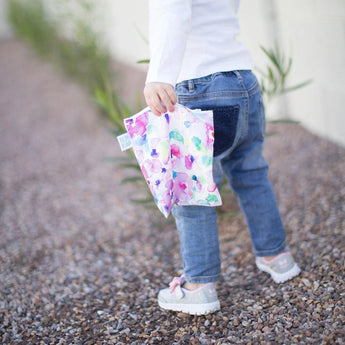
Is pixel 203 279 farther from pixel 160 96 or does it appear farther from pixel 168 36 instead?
pixel 168 36

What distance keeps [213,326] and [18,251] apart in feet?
4.17

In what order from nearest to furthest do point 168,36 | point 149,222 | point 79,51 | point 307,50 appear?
point 168,36, point 149,222, point 307,50, point 79,51

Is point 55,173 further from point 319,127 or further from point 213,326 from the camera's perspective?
point 213,326

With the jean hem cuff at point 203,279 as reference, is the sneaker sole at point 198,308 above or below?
below

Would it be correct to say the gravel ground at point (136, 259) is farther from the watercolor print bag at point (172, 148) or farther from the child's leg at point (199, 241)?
the watercolor print bag at point (172, 148)

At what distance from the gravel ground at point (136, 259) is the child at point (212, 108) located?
12 cm

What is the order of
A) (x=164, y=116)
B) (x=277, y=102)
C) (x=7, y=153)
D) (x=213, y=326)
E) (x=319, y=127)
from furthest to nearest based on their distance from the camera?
(x=7, y=153) → (x=277, y=102) → (x=319, y=127) → (x=213, y=326) → (x=164, y=116)

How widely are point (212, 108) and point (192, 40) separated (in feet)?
0.74

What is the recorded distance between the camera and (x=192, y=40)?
4.46 ft

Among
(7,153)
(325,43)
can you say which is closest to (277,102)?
(325,43)

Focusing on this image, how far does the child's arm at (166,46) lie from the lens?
1.23m

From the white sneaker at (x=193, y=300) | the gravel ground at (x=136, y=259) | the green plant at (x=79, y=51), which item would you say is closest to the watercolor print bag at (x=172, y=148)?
the white sneaker at (x=193, y=300)

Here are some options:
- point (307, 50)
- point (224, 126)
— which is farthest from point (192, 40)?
point (307, 50)

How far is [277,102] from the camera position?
337 centimetres
